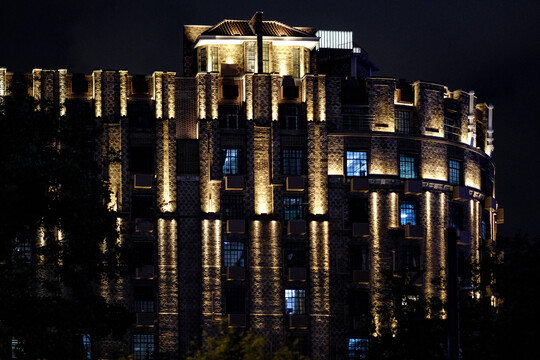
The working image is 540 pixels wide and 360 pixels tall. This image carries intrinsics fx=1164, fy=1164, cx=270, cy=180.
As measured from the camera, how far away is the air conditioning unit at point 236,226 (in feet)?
250

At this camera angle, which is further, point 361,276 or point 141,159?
point 361,276

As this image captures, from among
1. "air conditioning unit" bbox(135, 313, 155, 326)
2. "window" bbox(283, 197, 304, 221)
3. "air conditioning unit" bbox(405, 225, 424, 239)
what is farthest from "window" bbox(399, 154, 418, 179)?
"air conditioning unit" bbox(135, 313, 155, 326)

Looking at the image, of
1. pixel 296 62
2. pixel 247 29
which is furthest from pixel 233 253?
pixel 247 29

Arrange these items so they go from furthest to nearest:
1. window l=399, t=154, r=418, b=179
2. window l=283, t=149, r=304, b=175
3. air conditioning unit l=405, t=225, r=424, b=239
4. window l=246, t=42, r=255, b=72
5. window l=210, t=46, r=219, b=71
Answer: window l=210, t=46, r=219, b=71 → window l=246, t=42, r=255, b=72 → window l=399, t=154, r=418, b=179 → air conditioning unit l=405, t=225, r=424, b=239 → window l=283, t=149, r=304, b=175

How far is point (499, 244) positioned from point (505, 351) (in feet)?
27.6

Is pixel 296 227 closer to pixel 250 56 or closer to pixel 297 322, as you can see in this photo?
pixel 297 322

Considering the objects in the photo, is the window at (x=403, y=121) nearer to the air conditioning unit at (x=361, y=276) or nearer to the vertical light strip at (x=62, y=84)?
the air conditioning unit at (x=361, y=276)

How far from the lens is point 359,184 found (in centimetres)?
7812

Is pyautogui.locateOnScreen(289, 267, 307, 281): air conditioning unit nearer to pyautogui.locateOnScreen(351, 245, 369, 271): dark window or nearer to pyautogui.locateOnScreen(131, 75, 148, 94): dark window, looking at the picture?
pyautogui.locateOnScreen(351, 245, 369, 271): dark window

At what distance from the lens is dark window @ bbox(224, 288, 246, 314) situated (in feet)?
249

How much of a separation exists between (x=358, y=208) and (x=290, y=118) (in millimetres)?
7653

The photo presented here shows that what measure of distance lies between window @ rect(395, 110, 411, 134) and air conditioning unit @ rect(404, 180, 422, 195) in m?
3.80

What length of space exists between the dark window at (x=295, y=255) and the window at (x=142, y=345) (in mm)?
10319

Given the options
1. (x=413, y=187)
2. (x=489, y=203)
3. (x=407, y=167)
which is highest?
(x=407, y=167)
